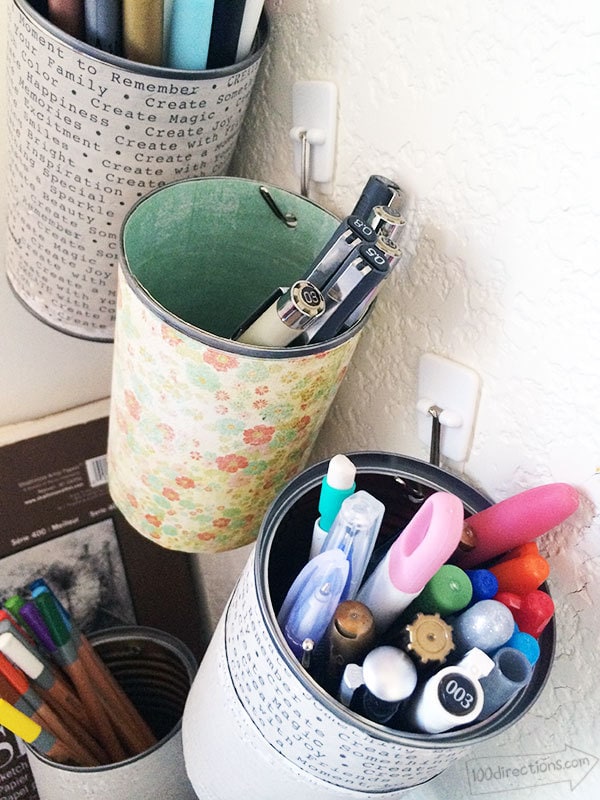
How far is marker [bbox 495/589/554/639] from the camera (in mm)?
274

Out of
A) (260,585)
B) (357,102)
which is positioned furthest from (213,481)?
(357,102)

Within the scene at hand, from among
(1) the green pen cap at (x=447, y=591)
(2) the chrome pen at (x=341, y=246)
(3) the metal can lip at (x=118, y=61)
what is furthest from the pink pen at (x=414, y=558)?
(3) the metal can lip at (x=118, y=61)

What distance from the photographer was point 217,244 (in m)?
0.40

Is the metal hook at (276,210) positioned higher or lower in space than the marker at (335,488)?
higher

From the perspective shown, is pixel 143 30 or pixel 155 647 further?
pixel 155 647

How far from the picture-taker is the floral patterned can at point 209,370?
298 millimetres

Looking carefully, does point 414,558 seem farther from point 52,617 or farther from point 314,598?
point 52,617

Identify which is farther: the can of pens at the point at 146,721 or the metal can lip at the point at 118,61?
the can of pens at the point at 146,721

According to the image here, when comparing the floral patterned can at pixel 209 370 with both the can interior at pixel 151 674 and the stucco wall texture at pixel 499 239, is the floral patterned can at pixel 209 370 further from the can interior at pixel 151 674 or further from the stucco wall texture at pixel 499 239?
the can interior at pixel 151 674

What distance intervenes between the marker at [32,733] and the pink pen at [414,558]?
270mm

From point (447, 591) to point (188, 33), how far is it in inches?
10.6

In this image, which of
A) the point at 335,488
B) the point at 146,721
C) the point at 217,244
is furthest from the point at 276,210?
the point at 146,721

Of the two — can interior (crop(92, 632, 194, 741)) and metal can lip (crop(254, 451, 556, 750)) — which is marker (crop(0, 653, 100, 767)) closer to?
can interior (crop(92, 632, 194, 741))

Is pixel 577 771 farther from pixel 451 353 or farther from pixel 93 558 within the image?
pixel 93 558
